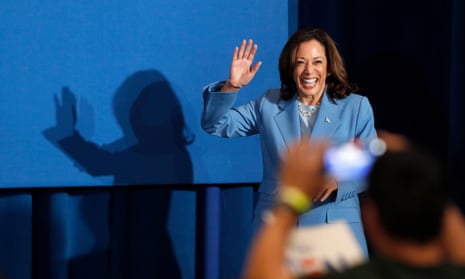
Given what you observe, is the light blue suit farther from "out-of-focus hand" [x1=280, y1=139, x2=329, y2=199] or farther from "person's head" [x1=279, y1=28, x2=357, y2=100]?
"out-of-focus hand" [x1=280, y1=139, x2=329, y2=199]

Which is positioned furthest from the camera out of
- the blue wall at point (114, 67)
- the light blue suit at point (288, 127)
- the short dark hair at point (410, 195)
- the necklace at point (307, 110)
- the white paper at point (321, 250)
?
the blue wall at point (114, 67)

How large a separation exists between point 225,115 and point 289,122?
21 cm

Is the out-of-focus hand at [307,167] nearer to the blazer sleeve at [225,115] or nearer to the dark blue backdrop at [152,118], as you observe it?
the blazer sleeve at [225,115]

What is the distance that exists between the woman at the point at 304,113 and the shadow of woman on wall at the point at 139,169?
400mm

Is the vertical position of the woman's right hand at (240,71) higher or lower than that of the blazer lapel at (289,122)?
higher

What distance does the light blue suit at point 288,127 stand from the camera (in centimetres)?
246

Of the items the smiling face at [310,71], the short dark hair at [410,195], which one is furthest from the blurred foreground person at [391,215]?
the smiling face at [310,71]

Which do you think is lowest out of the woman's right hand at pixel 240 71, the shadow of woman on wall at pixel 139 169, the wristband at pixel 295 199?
the shadow of woman on wall at pixel 139 169

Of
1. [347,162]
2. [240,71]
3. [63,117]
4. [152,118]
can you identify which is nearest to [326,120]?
[240,71]

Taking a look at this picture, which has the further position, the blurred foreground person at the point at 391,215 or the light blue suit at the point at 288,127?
the light blue suit at the point at 288,127

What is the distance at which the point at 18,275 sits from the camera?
2.88 m

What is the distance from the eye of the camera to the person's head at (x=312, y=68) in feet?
8.40

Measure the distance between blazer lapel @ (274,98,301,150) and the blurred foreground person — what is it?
4.17 feet

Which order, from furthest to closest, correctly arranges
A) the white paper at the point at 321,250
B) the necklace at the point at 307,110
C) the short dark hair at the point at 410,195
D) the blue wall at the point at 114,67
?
the blue wall at the point at 114,67 < the necklace at the point at 307,110 < the white paper at the point at 321,250 < the short dark hair at the point at 410,195
